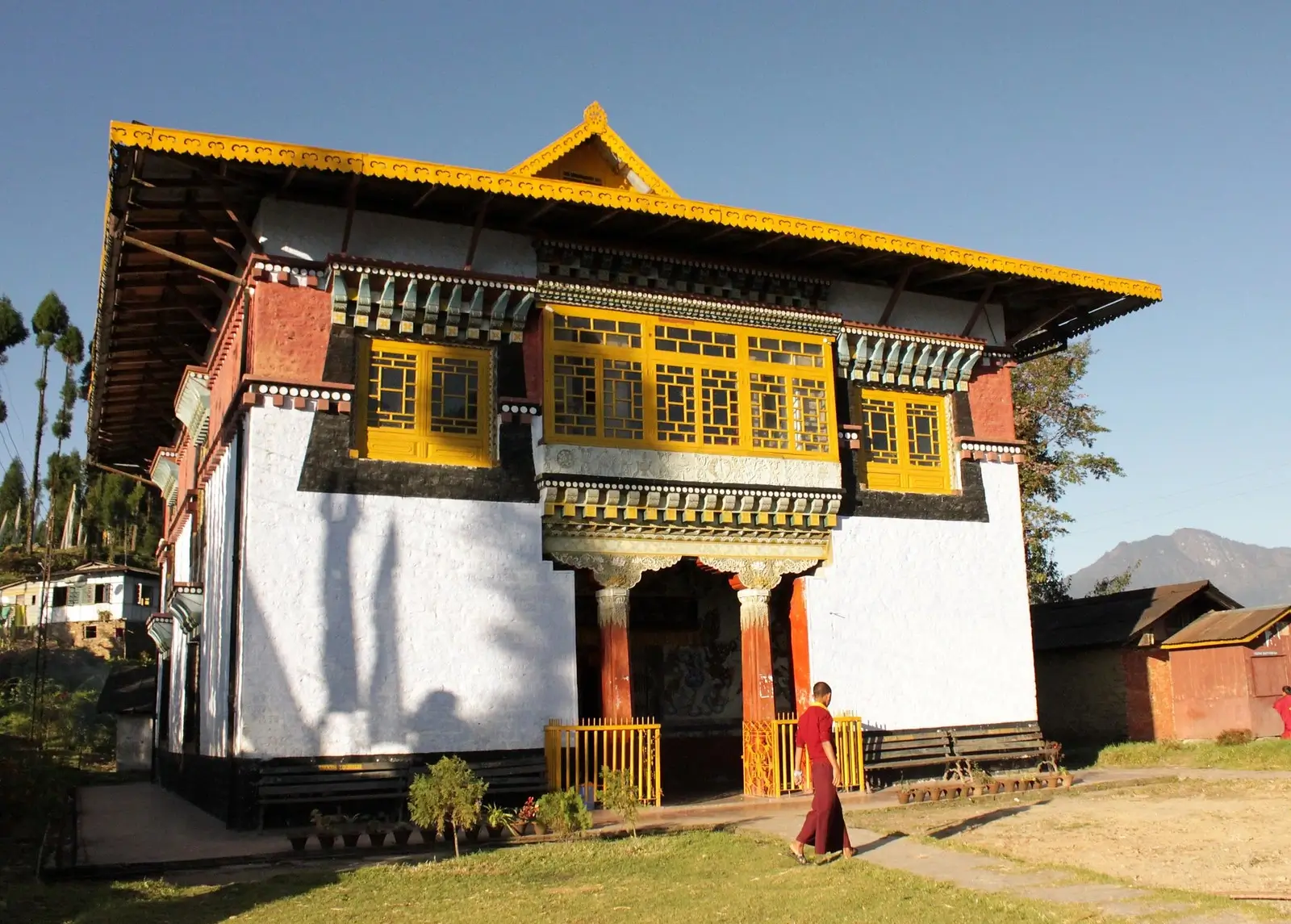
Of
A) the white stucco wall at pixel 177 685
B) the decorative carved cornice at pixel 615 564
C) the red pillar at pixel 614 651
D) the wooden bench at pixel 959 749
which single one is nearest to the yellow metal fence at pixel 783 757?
the wooden bench at pixel 959 749

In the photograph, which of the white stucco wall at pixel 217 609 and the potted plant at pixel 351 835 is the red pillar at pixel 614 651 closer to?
the potted plant at pixel 351 835

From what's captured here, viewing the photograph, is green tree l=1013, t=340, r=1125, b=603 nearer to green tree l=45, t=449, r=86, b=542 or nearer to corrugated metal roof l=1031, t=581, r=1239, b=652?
corrugated metal roof l=1031, t=581, r=1239, b=652

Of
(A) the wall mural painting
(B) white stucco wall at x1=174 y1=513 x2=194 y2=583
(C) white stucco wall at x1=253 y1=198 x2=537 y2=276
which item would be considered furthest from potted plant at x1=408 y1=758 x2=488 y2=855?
(B) white stucco wall at x1=174 y1=513 x2=194 y2=583

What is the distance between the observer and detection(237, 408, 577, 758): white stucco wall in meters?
13.3

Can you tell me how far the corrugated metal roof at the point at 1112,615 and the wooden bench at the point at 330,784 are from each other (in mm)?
14781

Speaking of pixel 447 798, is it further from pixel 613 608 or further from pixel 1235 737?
pixel 1235 737

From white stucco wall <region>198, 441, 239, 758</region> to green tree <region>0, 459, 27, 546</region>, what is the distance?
58664mm

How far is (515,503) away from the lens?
14859mm

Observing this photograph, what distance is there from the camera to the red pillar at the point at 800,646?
1619 cm

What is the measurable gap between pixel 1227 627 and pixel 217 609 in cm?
1772

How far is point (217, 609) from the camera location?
50.5 ft

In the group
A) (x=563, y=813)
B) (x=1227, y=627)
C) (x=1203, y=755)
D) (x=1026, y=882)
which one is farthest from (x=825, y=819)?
(x=1227, y=627)

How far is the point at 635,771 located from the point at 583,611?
4.73 metres

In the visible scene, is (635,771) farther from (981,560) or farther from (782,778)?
(981,560)
